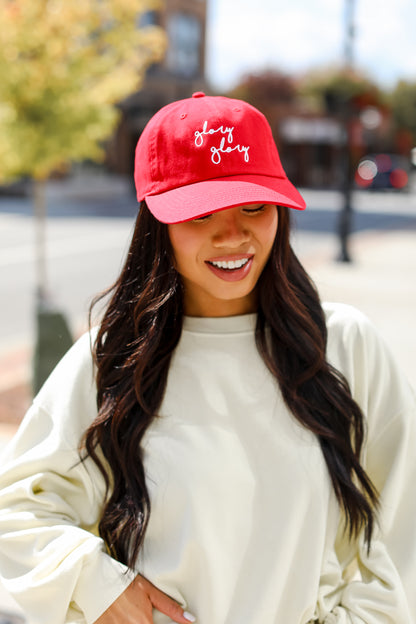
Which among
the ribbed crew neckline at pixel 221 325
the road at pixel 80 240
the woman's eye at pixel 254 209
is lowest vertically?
the road at pixel 80 240

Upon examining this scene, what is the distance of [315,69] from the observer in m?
49.4

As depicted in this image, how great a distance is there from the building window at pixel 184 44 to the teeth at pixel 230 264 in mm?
35171

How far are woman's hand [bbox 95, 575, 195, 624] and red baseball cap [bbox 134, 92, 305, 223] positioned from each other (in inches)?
26.9

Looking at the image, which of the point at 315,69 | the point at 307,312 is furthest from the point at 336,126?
the point at 307,312

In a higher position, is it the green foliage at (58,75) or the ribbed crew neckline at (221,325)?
the green foliage at (58,75)

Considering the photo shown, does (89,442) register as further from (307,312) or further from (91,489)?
(307,312)

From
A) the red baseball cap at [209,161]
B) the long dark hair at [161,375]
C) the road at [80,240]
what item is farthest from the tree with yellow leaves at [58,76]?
the red baseball cap at [209,161]

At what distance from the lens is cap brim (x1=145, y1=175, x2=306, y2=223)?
140 cm

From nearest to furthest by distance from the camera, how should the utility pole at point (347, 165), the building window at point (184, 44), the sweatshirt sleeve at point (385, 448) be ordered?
the sweatshirt sleeve at point (385, 448) → the utility pole at point (347, 165) → the building window at point (184, 44)

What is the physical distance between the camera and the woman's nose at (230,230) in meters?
1.47

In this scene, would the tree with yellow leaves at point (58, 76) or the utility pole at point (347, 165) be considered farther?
the utility pole at point (347, 165)

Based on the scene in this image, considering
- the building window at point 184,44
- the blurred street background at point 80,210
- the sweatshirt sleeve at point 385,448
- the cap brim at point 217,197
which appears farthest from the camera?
the building window at point 184,44

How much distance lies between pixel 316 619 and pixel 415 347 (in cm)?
594

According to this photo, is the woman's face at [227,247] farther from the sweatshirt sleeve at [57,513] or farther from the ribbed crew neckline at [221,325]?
the sweatshirt sleeve at [57,513]
